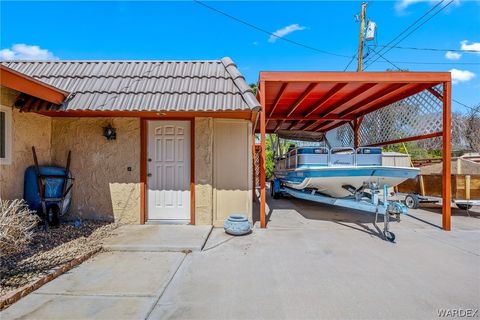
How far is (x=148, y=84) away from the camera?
611 cm

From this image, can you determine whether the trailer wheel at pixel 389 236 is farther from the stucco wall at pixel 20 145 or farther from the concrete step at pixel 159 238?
the stucco wall at pixel 20 145

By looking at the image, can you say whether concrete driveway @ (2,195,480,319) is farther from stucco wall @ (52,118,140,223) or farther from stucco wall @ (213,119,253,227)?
stucco wall @ (52,118,140,223)

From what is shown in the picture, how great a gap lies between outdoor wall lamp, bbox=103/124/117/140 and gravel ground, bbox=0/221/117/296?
77.2 inches

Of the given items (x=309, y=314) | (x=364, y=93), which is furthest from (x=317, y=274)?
(x=364, y=93)

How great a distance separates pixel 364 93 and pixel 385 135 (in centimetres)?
249

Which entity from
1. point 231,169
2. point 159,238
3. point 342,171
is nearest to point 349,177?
point 342,171

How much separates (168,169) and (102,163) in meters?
1.51

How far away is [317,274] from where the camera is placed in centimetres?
373

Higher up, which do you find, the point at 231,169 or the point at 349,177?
the point at 231,169

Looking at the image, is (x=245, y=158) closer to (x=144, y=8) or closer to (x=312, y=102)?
(x=312, y=102)

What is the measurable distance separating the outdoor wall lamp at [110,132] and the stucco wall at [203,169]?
190 centimetres

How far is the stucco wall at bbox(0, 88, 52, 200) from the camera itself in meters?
5.07

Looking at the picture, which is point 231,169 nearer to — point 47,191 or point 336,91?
point 336,91

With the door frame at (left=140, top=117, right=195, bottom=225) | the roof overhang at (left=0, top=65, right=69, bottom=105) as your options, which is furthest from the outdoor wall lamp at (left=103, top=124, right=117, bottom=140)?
the roof overhang at (left=0, top=65, right=69, bottom=105)
